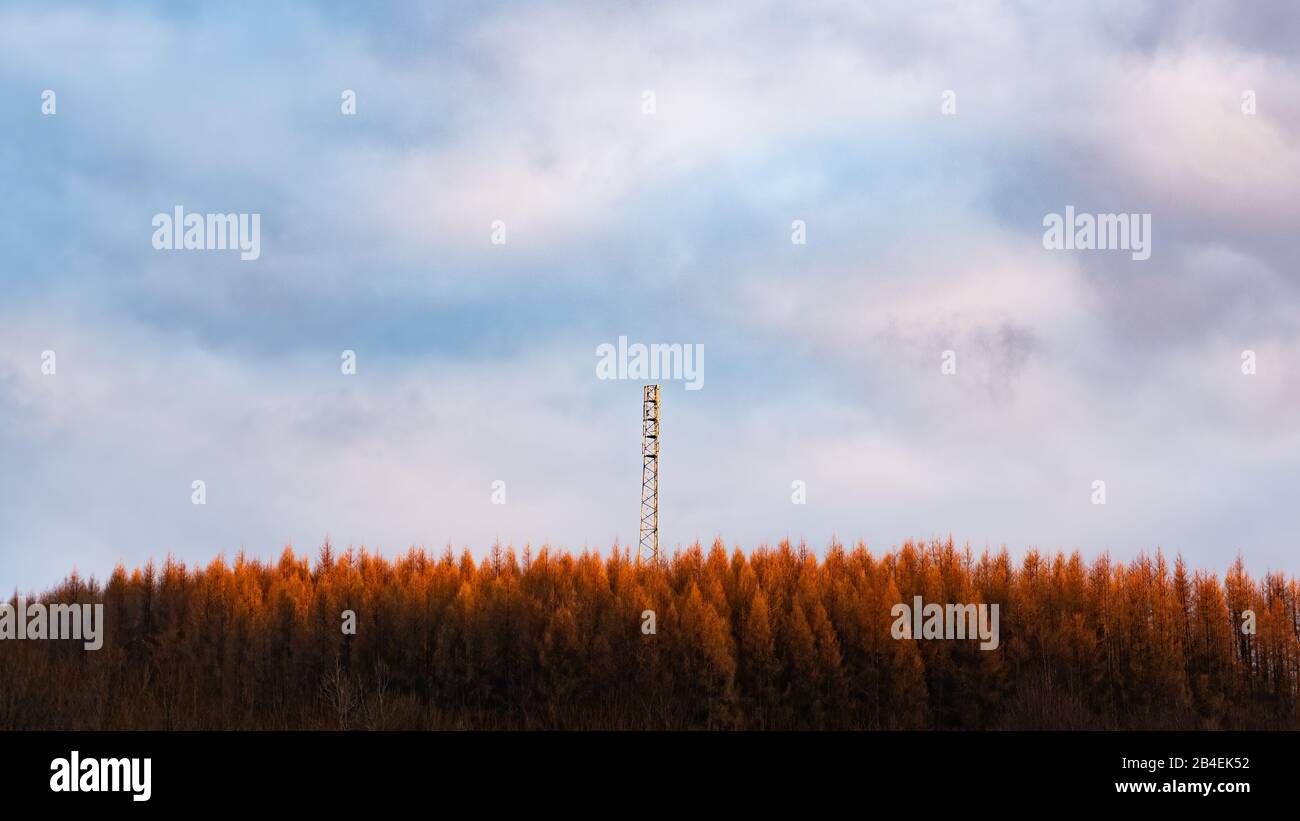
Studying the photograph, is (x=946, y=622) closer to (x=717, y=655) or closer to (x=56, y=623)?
(x=717, y=655)

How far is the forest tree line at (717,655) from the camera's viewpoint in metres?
17.2

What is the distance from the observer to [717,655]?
16.9m

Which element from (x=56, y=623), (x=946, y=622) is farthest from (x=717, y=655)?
(x=56, y=623)

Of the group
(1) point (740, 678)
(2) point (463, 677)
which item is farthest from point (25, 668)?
(1) point (740, 678)

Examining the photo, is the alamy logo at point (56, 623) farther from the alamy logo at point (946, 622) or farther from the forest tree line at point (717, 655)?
the alamy logo at point (946, 622)

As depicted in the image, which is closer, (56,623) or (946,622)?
(946,622)

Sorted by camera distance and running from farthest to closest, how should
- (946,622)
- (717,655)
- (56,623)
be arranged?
1. (56,623)
2. (946,622)
3. (717,655)

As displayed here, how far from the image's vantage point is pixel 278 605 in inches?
812

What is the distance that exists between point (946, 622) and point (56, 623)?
19088 mm

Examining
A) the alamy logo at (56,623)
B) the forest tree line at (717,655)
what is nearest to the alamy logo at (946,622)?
the forest tree line at (717,655)

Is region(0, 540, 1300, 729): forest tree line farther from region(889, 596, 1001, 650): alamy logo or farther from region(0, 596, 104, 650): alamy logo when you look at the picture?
region(0, 596, 104, 650): alamy logo

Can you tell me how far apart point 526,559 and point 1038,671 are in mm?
9956

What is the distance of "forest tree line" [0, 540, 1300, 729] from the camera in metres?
17.2

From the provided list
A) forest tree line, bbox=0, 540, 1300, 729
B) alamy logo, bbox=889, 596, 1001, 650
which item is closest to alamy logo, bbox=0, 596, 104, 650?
forest tree line, bbox=0, 540, 1300, 729
